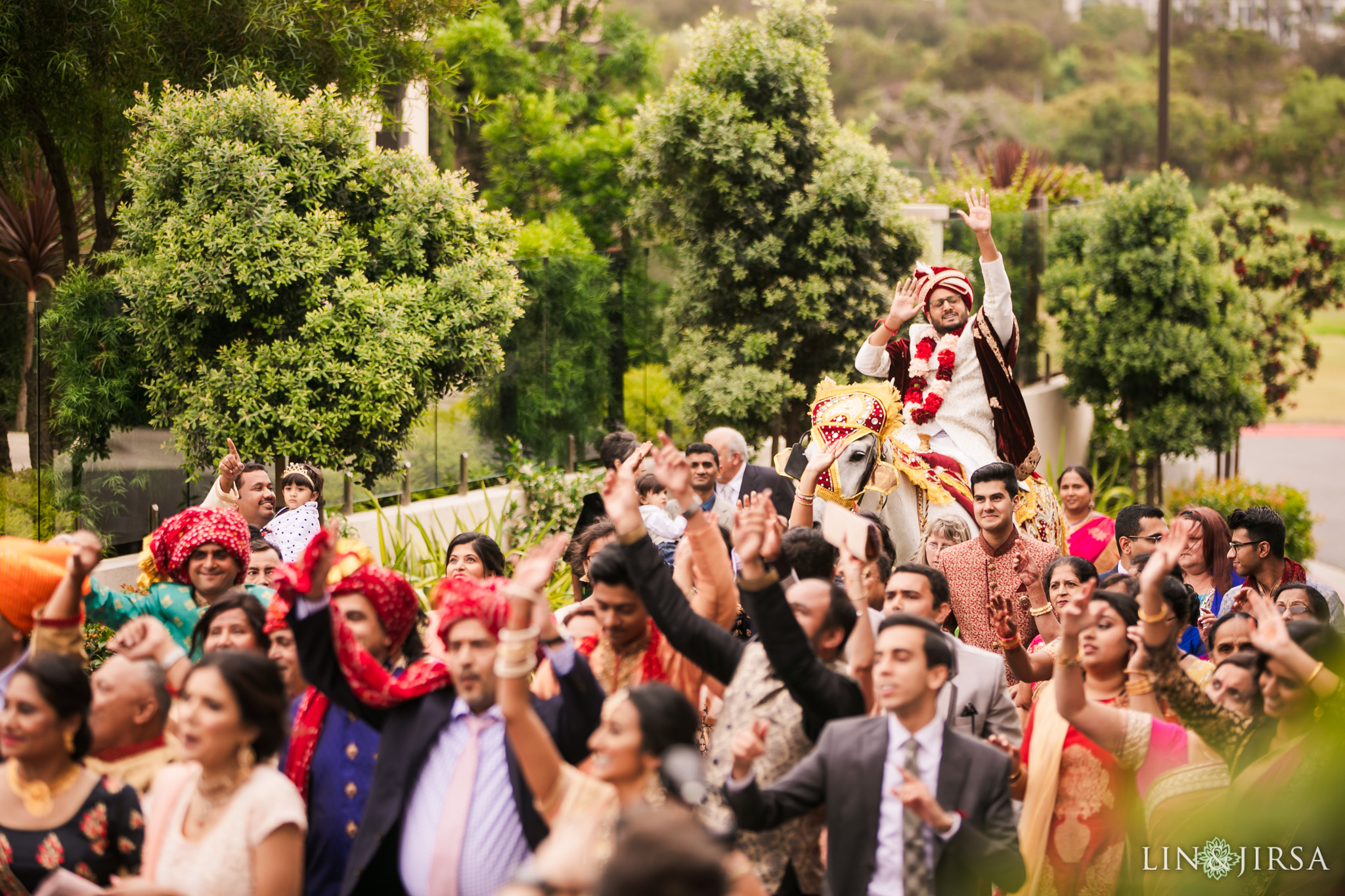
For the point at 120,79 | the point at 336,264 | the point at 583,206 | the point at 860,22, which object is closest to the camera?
the point at 336,264

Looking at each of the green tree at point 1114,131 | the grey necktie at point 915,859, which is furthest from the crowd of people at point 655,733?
Result: the green tree at point 1114,131

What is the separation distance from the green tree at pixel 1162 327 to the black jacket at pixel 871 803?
43.0ft

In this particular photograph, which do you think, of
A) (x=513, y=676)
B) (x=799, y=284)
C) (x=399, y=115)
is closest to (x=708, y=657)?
(x=513, y=676)

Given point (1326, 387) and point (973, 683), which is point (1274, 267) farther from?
point (1326, 387)

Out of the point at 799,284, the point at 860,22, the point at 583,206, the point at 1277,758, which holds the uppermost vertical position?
the point at 860,22

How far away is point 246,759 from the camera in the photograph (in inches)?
148

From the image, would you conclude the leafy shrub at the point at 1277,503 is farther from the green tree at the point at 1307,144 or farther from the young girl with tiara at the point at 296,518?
the green tree at the point at 1307,144

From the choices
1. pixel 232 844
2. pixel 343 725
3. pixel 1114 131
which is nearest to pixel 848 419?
pixel 343 725

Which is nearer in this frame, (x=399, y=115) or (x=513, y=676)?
(x=513, y=676)

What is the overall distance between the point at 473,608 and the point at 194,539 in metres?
1.97

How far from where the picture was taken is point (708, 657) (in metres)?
4.41

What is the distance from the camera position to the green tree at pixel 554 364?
1205 centimetres

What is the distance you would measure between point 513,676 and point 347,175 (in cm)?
630

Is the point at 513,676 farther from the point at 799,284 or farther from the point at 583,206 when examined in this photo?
the point at 583,206
